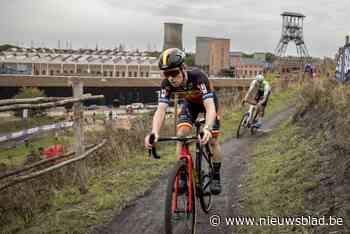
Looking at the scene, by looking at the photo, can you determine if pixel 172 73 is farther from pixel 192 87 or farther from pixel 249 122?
pixel 249 122

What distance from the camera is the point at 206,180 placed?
17.8ft

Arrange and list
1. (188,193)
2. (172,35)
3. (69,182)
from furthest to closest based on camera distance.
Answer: (172,35)
(69,182)
(188,193)

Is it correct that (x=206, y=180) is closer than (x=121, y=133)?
Yes

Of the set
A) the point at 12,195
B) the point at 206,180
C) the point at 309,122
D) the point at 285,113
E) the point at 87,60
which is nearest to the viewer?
the point at 206,180

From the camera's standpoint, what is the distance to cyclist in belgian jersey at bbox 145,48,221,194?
455 cm

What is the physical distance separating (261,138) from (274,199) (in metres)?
6.34

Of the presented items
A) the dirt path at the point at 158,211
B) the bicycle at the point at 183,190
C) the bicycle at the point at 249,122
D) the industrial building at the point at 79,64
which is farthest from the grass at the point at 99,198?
the industrial building at the point at 79,64

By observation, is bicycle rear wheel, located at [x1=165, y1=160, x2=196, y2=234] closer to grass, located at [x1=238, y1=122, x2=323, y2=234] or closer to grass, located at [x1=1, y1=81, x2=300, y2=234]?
grass, located at [x1=238, y1=122, x2=323, y2=234]

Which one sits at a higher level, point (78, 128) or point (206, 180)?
point (78, 128)

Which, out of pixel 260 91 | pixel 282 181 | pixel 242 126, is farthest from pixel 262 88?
pixel 282 181

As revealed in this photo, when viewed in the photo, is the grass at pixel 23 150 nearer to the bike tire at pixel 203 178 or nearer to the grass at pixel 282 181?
the grass at pixel 282 181

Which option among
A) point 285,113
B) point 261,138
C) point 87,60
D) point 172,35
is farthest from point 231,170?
point 87,60

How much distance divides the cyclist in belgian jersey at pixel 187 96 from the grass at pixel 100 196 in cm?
169

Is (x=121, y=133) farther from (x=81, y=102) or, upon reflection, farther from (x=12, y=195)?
(x=12, y=195)
